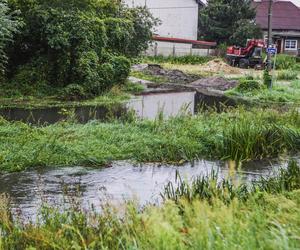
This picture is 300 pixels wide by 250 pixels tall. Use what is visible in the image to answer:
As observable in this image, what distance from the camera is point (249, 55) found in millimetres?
41812

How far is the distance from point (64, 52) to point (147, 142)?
38.5 feet

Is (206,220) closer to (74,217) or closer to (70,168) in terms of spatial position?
(74,217)

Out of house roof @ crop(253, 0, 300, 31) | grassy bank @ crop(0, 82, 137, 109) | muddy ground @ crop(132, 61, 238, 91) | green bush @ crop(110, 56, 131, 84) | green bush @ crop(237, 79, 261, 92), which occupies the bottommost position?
muddy ground @ crop(132, 61, 238, 91)

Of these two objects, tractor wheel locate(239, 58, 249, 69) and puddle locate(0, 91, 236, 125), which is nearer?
puddle locate(0, 91, 236, 125)

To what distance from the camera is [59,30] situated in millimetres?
21781

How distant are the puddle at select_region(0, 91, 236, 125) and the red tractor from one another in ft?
54.8

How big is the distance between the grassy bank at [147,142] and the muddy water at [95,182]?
0.36 m

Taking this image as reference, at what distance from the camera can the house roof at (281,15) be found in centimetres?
6000

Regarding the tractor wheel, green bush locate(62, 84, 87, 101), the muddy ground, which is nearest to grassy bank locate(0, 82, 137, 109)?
green bush locate(62, 84, 87, 101)

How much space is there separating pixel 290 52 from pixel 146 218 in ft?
193

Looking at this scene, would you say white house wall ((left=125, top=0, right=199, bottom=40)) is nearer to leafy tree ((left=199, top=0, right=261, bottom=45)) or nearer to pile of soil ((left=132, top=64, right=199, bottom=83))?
leafy tree ((left=199, top=0, right=261, bottom=45))

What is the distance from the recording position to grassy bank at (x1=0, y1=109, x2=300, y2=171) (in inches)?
423

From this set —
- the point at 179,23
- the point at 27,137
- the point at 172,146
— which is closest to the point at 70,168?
the point at 27,137

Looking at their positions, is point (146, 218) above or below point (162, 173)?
above
